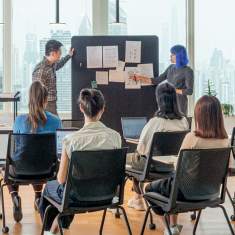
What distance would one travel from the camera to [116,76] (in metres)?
6.54

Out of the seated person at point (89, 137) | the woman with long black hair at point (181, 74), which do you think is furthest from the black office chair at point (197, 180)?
the woman with long black hair at point (181, 74)

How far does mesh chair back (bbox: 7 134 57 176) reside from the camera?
3699mm

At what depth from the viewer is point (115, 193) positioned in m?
3.15

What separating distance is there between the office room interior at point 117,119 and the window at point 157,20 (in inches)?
0.6

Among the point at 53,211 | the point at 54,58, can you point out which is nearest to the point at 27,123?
the point at 53,211

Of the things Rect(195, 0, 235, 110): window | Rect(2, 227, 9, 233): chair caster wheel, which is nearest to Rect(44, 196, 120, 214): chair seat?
Rect(2, 227, 9, 233): chair caster wheel

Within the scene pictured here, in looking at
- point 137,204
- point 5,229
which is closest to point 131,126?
point 137,204

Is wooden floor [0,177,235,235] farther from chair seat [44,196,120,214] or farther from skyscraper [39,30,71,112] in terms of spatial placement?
skyscraper [39,30,71,112]

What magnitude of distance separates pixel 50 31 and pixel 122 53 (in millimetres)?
1178

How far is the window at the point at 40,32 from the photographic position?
6938mm

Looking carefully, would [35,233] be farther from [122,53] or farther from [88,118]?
[122,53]

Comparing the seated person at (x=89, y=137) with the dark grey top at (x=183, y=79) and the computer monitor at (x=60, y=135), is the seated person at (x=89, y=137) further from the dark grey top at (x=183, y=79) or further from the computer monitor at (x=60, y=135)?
the dark grey top at (x=183, y=79)

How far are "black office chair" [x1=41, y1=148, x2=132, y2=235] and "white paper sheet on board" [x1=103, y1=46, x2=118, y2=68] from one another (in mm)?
3546

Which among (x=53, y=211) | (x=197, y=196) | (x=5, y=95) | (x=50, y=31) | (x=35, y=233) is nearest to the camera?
(x=197, y=196)
